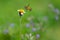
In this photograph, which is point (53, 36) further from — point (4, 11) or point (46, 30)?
point (4, 11)

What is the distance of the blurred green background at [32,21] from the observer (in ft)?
8.30

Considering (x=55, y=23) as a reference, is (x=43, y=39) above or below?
below

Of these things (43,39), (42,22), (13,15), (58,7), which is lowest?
(43,39)

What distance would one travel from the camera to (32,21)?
2758mm

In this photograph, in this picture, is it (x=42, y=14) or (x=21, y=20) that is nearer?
(x=21, y=20)

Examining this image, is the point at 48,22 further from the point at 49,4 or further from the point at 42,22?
the point at 49,4

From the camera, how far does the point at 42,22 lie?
9.06 ft

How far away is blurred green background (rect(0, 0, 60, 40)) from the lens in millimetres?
2529

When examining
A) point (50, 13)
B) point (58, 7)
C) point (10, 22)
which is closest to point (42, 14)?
point (50, 13)

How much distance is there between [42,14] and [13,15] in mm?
392

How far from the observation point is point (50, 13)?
9.86 ft

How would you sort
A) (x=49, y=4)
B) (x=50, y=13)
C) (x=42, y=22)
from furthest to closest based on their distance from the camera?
(x=49, y=4), (x=50, y=13), (x=42, y=22)

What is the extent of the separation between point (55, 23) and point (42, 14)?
0.24 meters

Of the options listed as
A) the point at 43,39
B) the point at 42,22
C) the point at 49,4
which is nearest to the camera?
the point at 43,39
